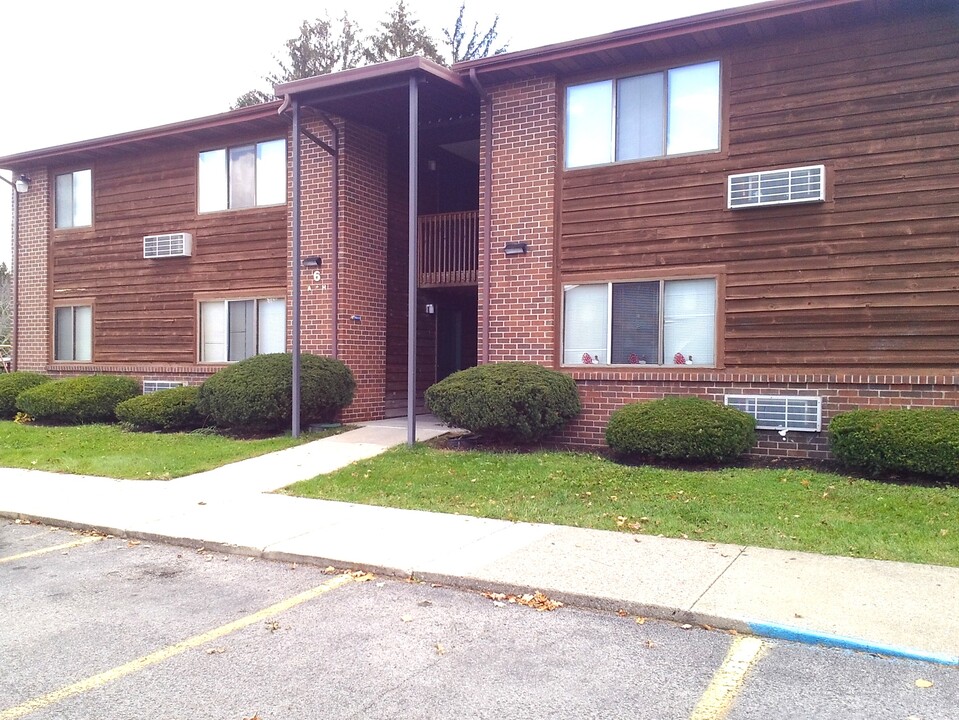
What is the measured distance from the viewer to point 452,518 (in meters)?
7.68

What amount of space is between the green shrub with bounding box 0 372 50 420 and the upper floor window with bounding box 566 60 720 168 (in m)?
11.6

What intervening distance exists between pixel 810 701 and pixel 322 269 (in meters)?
11.3

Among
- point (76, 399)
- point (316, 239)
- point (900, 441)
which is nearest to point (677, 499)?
point (900, 441)

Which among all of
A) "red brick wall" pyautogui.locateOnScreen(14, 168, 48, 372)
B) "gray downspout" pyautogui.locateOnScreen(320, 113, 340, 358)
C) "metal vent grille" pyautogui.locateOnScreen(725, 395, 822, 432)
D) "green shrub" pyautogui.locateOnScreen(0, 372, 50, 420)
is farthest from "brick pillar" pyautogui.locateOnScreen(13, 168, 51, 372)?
"metal vent grille" pyautogui.locateOnScreen(725, 395, 822, 432)

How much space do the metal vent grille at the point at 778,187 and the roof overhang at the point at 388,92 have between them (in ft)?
14.2

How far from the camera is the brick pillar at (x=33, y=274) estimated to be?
17.3m

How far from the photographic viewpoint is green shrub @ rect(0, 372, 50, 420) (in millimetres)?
15703

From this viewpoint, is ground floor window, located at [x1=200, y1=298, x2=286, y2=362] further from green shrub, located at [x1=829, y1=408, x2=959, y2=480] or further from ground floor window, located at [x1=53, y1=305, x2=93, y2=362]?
Answer: green shrub, located at [x1=829, y1=408, x2=959, y2=480]

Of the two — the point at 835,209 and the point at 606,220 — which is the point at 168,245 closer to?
the point at 606,220

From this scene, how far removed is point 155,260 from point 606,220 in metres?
9.20

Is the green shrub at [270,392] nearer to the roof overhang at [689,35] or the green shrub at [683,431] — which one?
the green shrub at [683,431]

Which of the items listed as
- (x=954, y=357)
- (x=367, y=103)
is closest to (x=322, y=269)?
(x=367, y=103)

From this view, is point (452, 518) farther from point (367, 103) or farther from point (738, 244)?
point (367, 103)

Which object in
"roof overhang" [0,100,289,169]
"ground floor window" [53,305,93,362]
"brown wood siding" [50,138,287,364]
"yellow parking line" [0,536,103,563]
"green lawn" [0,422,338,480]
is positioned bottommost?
"yellow parking line" [0,536,103,563]
